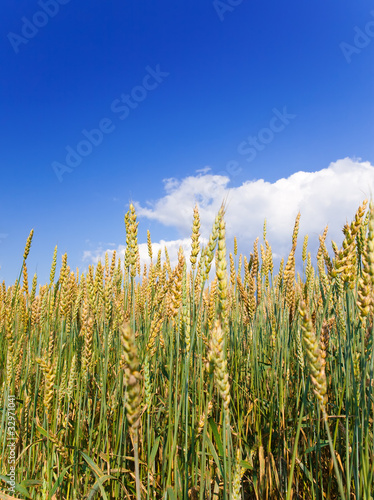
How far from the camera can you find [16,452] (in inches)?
82.1

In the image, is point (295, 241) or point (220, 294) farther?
point (295, 241)

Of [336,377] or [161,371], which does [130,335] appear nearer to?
[336,377]

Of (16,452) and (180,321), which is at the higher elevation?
(180,321)

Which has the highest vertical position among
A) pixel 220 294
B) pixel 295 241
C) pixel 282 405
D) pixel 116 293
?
pixel 295 241

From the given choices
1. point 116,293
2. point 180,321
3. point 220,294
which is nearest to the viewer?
point 220,294

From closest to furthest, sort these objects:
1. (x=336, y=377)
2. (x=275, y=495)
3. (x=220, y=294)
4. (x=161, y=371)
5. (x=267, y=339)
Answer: (x=220, y=294), (x=275, y=495), (x=336, y=377), (x=161, y=371), (x=267, y=339)

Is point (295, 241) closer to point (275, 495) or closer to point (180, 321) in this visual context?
point (180, 321)

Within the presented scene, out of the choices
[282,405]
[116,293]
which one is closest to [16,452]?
[116,293]

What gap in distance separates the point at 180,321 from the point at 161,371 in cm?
138

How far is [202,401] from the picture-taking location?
1.36m

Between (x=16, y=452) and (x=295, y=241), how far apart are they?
2387 mm

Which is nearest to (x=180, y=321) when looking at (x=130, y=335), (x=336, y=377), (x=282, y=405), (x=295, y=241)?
(x=130, y=335)

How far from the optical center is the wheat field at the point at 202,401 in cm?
109

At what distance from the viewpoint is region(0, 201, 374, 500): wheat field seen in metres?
1.09
